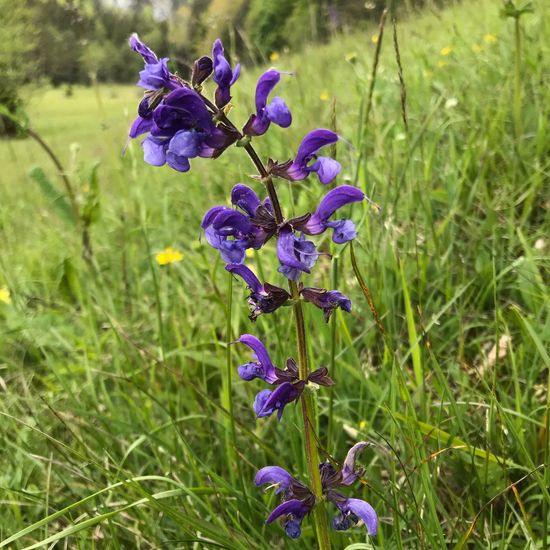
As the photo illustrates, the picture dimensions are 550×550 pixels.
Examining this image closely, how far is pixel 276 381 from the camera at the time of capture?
117cm

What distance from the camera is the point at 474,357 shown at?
80.1 inches

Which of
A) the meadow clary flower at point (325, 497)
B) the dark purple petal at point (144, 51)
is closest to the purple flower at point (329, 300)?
the meadow clary flower at point (325, 497)

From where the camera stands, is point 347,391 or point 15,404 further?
point 15,404

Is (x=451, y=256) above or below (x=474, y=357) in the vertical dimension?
above

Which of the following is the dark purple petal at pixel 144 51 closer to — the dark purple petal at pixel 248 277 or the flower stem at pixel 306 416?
the flower stem at pixel 306 416

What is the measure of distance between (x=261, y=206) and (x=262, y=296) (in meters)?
0.19

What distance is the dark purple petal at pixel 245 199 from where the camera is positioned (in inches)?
44.7

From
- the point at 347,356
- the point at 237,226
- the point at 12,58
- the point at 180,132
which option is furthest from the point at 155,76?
the point at 12,58

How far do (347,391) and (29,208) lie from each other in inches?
209

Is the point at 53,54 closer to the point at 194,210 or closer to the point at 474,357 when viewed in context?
the point at 194,210

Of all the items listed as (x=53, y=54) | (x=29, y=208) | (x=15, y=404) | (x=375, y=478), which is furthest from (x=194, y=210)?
(x=53, y=54)

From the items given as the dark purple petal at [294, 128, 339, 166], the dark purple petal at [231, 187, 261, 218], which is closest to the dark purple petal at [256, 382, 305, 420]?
the dark purple petal at [231, 187, 261, 218]

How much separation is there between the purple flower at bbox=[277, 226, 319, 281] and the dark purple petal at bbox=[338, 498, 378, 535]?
0.49 meters

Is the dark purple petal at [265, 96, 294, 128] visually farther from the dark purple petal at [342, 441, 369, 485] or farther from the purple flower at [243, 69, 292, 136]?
the dark purple petal at [342, 441, 369, 485]
